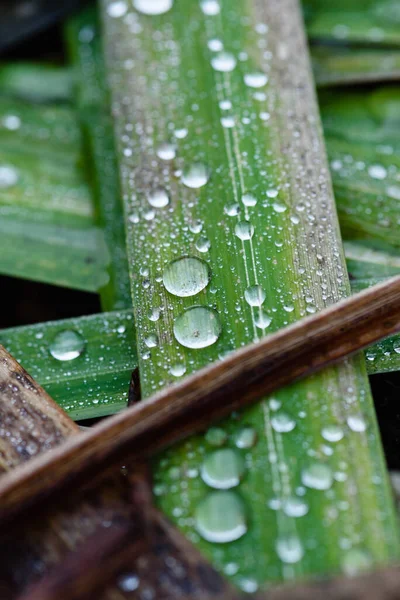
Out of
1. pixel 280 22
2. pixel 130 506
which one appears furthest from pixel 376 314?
pixel 280 22

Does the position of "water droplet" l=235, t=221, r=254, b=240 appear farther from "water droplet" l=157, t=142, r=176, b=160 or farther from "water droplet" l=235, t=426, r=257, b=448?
"water droplet" l=235, t=426, r=257, b=448

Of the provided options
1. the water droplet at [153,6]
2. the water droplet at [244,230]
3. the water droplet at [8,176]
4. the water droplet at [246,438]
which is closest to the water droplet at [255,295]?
the water droplet at [244,230]

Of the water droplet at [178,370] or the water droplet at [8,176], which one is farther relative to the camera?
the water droplet at [8,176]

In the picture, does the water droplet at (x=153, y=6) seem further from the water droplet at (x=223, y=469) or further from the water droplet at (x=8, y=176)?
the water droplet at (x=223, y=469)

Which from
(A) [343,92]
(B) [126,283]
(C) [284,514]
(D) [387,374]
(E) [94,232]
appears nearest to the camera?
(C) [284,514]

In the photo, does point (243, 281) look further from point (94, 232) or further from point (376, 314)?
point (94, 232)
